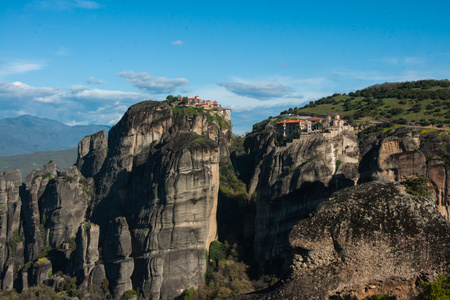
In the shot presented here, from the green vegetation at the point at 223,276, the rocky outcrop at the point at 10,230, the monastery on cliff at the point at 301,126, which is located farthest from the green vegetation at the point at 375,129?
the rocky outcrop at the point at 10,230

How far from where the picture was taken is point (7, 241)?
227 feet

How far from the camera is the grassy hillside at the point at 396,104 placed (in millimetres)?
88750

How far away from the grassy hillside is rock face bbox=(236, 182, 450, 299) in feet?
224

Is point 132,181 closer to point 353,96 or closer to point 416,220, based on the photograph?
point 416,220

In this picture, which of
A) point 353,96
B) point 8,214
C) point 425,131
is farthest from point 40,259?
point 353,96

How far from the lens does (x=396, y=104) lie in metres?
100

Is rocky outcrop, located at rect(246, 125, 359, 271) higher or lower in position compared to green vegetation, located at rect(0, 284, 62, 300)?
higher

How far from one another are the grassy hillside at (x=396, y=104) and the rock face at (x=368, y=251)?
68147mm

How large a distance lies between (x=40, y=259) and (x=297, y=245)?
54192mm

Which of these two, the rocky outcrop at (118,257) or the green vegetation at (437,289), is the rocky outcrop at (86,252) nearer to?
the rocky outcrop at (118,257)

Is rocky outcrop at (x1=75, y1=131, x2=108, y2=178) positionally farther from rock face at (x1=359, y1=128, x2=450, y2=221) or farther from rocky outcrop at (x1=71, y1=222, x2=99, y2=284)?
rock face at (x1=359, y1=128, x2=450, y2=221)

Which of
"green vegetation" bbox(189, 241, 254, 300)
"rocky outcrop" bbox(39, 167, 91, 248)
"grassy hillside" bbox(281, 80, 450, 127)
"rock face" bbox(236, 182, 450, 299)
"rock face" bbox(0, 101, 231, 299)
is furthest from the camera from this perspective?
"grassy hillside" bbox(281, 80, 450, 127)

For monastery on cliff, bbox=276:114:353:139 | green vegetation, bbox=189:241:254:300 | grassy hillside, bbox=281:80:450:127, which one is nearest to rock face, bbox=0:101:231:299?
green vegetation, bbox=189:241:254:300

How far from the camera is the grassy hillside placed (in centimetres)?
8875
